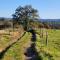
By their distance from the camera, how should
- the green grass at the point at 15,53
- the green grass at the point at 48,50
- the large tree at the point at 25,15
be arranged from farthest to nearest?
1. the large tree at the point at 25,15
2. the green grass at the point at 48,50
3. the green grass at the point at 15,53

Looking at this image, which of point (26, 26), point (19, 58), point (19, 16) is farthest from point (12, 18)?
point (19, 58)

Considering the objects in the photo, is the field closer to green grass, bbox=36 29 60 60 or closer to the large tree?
green grass, bbox=36 29 60 60

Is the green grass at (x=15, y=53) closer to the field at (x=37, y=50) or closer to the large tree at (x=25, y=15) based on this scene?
the field at (x=37, y=50)

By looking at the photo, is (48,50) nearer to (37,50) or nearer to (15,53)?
(37,50)

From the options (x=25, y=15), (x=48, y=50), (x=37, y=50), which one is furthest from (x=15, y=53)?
(x=25, y=15)

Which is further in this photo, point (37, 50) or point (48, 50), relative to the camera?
point (48, 50)

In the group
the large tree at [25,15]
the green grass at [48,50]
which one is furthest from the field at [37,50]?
the large tree at [25,15]

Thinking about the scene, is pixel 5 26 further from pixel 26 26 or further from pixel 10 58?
pixel 10 58

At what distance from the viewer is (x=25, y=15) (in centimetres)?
10081

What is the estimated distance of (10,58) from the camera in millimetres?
17656

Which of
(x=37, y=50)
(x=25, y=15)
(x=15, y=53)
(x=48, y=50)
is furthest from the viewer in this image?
(x=25, y=15)

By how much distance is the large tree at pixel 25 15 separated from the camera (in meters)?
98.8

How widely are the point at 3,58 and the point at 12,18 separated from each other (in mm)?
87636

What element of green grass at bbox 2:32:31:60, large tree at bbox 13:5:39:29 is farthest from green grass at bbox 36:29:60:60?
large tree at bbox 13:5:39:29
